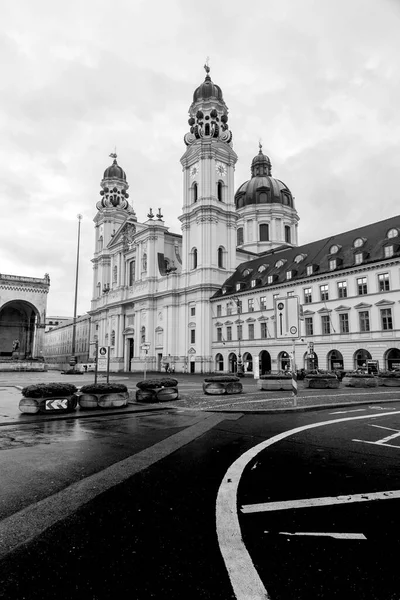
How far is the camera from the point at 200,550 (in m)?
3.83

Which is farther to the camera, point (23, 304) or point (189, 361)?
point (23, 304)

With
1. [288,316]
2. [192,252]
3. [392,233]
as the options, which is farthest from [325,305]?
[288,316]

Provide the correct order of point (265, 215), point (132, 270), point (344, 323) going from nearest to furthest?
point (344, 323) < point (265, 215) < point (132, 270)

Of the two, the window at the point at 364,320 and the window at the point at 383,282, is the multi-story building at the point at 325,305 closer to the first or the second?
the window at the point at 383,282

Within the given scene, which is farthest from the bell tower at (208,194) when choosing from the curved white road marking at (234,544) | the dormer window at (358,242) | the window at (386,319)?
the curved white road marking at (234,544)

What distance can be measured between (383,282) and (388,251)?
11.0 feet

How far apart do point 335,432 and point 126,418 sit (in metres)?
7.07

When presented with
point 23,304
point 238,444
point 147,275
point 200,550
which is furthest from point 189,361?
point 200,550

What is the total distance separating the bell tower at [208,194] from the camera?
6344 cm

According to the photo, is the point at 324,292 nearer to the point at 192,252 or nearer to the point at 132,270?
the point at 192,252

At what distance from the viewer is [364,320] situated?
41844 millimetres

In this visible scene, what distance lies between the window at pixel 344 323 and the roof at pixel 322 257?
525 centimetres

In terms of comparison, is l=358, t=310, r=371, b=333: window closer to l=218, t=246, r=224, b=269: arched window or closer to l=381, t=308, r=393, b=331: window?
l=381, t=308, r=393, b=331: window

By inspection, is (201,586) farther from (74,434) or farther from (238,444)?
(74,434)
